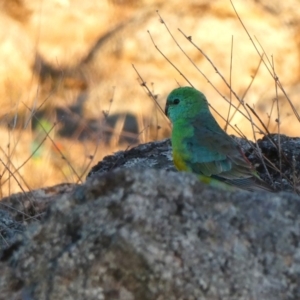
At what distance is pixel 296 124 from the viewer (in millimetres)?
9648

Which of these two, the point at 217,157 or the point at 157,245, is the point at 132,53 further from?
the point at 157,245

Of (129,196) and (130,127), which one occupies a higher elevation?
(130,127)

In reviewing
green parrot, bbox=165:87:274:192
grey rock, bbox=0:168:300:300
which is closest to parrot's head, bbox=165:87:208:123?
green parrot, bbox=165:87:274:192

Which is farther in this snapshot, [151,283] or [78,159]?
[78,159]

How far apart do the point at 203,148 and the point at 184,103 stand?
15.9 inches

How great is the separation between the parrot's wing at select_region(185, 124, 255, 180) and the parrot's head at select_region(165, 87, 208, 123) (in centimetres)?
23

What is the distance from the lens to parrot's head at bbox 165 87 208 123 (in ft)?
14.8

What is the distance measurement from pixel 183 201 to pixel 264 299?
369 mm

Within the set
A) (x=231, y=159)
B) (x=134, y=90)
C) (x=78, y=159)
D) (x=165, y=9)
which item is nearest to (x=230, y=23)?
(x=165, y=9)

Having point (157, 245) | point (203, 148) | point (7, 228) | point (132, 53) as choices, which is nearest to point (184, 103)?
point (203, 148)

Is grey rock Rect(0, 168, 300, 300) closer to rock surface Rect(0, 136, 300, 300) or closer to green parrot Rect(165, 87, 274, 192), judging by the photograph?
rock surface Rect(0, 136, 300, 300)

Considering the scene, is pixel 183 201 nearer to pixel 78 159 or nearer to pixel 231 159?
pixel 231 159

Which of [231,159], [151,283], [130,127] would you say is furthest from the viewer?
[130,127]

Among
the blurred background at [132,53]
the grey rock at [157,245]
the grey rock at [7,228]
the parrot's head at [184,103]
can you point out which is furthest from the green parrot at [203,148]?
the blurred background at [132,53]
